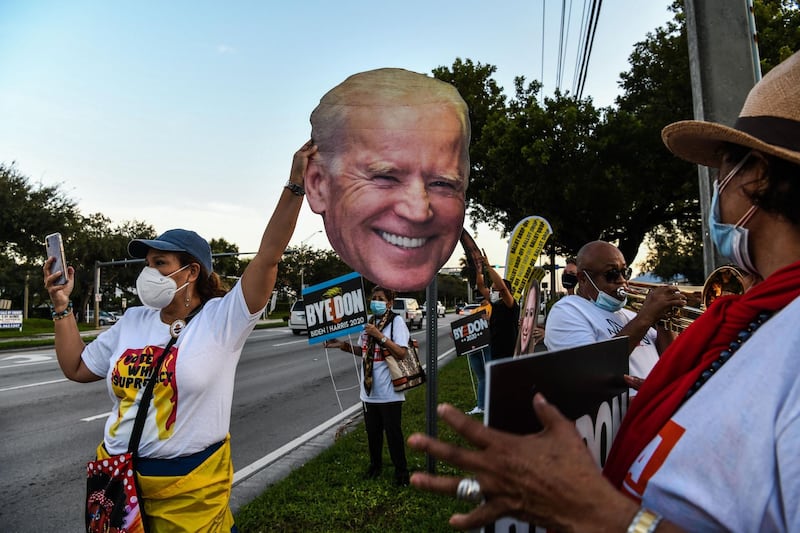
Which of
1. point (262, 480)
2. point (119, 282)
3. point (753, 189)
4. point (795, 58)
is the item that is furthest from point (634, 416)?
point (119, 282)

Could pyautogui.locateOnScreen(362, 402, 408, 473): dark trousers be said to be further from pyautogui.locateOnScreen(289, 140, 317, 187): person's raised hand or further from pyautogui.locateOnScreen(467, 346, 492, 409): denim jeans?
pyautogui.locateOnScreen(289, 140, 317, 187): person's raised hand

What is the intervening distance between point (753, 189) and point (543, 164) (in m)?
5.78

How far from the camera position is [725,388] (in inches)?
37.1

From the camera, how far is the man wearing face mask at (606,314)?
2.77 metres

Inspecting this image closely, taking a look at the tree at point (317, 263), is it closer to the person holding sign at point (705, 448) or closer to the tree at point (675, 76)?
the person holding sign at point (705, 448)

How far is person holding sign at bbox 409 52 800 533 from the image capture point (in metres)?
0.84

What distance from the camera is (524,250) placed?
3.51 metres

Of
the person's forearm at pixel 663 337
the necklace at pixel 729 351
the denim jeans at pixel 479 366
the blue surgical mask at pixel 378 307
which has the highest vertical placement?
the necklace at pixel 729 351

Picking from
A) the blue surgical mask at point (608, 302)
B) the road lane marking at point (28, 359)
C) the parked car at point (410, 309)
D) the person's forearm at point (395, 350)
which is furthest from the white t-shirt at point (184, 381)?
the parked car at point (410, 309)

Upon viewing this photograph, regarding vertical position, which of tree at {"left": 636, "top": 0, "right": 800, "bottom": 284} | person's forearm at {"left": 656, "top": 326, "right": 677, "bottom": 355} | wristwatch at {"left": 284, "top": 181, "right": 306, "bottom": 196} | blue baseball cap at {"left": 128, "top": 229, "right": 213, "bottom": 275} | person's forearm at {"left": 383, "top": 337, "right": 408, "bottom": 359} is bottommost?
person's forearm at {"left": 383, "top": 337, "right": 408, "bottom": 359}

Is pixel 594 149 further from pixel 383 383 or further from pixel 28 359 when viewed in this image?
pixel 28 359

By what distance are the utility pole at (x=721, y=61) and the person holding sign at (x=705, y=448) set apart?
7.66ft

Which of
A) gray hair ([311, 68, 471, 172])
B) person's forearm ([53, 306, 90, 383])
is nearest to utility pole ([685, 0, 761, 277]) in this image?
gray hair ([311, 68, 471, 172])

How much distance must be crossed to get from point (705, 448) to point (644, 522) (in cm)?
18
